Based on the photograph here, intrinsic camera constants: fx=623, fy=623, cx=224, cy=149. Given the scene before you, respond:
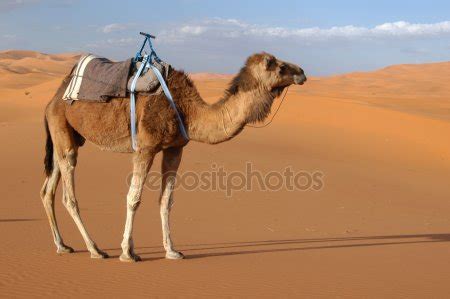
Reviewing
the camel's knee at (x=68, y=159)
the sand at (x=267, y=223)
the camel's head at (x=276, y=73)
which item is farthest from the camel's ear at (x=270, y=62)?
the camel's knee at (x=68, y=159)

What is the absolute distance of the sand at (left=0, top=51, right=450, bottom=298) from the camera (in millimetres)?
6406

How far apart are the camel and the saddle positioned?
0.09 metres

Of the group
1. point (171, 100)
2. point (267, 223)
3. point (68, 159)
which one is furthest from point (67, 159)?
point (267, 223)

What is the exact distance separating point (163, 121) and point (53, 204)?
1.85m

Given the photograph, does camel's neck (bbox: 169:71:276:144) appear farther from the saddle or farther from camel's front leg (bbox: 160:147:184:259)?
camel's front leg (bbox: 160:147:184:259)

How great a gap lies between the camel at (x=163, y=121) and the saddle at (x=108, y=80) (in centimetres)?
9

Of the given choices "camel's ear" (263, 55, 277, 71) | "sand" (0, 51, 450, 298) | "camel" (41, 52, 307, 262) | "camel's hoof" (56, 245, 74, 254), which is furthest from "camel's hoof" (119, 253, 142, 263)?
"camel's ear" (263, 55, 277, 71)

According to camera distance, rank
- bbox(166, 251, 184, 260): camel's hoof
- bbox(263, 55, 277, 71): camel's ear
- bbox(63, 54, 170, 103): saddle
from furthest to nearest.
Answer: bbox(166, 251, 184, 260): camel's hoof < bbox(63, 54, 170, 103): saddle < bbox(263, 55, 277, 71): camel's ear

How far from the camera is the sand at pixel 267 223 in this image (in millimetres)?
6406

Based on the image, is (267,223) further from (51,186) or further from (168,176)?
(51,186)

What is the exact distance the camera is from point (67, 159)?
736 cm

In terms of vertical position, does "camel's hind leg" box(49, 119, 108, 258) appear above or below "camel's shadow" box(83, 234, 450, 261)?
above

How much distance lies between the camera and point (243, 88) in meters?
7.04

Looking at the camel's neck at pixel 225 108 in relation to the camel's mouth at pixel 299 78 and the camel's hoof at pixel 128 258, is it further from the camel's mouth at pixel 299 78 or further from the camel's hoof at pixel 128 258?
the camel's hoof at pixel 128 258
